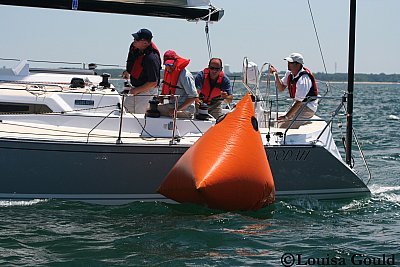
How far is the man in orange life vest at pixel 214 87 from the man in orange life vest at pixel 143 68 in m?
0.64

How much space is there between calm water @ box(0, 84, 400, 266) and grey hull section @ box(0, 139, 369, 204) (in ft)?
0.49

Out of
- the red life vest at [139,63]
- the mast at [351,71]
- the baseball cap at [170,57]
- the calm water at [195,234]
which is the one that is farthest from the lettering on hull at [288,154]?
the red life vest at [139,63]

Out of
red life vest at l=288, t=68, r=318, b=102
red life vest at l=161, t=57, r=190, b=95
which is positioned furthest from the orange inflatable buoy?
Answer: red life vest at l=288, t=68, r=318, b=102

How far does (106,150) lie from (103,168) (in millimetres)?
211

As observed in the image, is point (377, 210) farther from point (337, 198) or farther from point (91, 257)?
point (91, 257)

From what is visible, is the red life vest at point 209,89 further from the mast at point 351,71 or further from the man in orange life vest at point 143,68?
the mast at point 351,71

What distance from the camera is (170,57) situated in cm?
899

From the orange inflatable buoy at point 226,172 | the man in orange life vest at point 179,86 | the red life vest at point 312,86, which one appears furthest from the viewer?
the red life vest at point 312,86

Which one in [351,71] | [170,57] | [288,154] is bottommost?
[288,154]

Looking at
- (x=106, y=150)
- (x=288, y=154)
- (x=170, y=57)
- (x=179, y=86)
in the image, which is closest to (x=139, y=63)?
(x=170, y=57)

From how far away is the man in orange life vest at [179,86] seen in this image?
8750 mm

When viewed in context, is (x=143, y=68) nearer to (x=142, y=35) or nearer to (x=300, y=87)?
(x=142, y=35)

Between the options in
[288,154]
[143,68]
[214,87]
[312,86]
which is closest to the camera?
[288,154]

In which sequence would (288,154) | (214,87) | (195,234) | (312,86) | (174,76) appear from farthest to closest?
(214,87), (312,86), (174,76), (288,154), (195,234)
